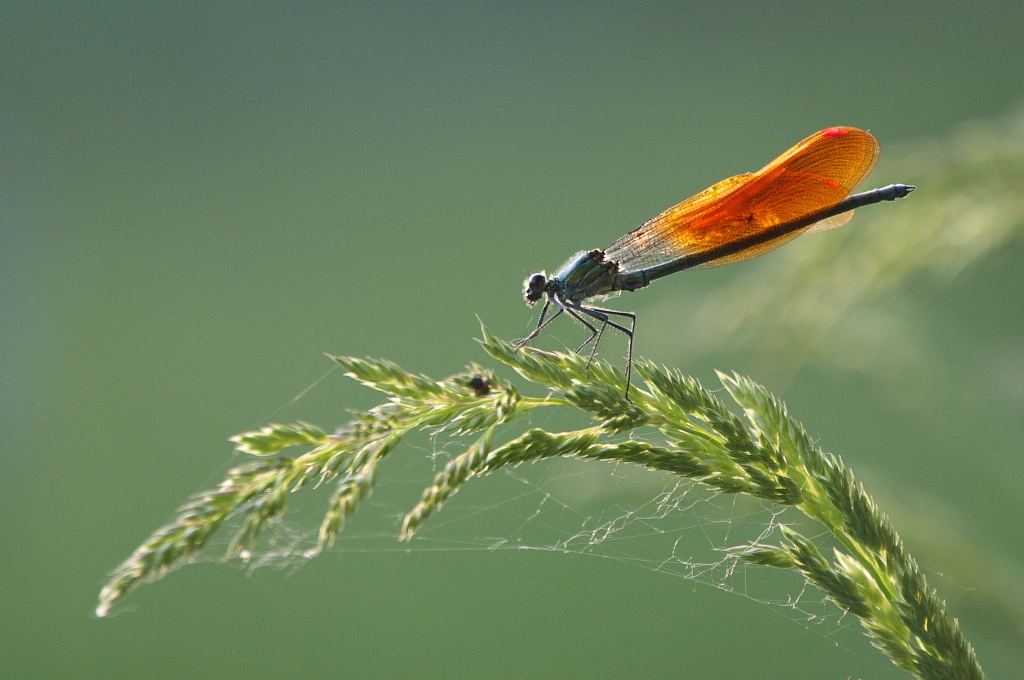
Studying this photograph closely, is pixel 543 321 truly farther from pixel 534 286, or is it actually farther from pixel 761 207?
pixel 761 207

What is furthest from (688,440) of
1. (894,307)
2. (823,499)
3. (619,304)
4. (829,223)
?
(619,304)

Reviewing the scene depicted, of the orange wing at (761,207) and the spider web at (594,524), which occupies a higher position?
the orange wing at (761,207)

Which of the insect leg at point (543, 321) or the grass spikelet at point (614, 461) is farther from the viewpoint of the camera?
the insect leg at point (543, 321)

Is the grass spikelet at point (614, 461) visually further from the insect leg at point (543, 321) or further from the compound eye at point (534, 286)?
the compound eye at point (534, 286)

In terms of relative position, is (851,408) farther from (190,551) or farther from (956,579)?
(190,551)

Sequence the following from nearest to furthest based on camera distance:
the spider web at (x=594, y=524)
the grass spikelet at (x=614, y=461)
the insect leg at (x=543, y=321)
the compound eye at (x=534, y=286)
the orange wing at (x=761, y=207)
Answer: the grass spikelet at (x=614, y=461) < the spider web at (x=594, y=524) < the orange wing at (x=761, y=207) < the insect leg at (x=543, y=321) < the compound eye at (x=534, y=286)

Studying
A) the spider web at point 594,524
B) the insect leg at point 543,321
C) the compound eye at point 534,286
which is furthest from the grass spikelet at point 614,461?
the compound eye at point 534,286

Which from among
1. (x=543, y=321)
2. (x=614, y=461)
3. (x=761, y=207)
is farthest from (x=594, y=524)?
(x=614, y=461)
